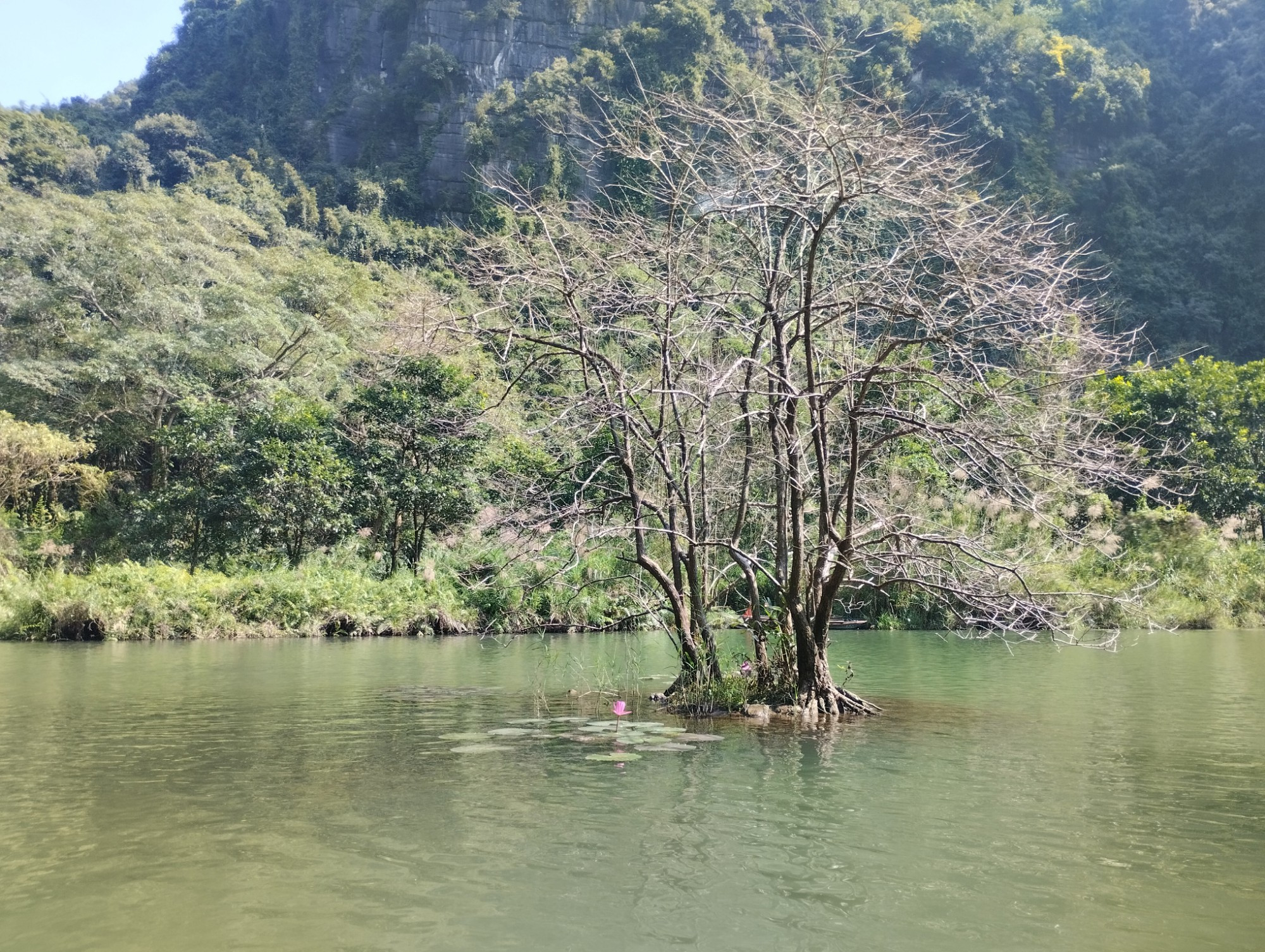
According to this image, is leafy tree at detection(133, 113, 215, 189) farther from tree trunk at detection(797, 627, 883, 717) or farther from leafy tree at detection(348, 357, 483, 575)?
tree trunk at detection(797, 627, 883, 717)

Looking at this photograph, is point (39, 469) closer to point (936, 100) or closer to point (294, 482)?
point (294, 482)

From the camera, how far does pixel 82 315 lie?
33781mm

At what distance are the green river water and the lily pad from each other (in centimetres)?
15

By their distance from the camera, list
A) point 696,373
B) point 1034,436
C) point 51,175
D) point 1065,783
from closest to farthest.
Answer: point 1065,783 → point 1034,436 → point 696,373 → point 51,175

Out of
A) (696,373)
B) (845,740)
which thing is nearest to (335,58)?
(696,373)

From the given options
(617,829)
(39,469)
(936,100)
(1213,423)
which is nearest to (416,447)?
(39,469)

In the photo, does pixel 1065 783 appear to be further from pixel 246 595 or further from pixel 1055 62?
pixel 1055 62

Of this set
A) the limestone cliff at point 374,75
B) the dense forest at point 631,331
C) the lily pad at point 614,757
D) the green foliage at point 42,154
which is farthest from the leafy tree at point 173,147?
the lily pad at point 614,757

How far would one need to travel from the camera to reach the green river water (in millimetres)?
4648

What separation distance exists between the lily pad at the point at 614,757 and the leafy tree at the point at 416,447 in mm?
17388

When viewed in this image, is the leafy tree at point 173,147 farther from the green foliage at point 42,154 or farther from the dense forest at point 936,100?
the green foliage at point 42,154

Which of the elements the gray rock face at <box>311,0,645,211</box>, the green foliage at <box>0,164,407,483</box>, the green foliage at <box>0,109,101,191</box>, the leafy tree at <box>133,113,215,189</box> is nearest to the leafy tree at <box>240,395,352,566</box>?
the green foliage at <box>0,164,407,483</box>

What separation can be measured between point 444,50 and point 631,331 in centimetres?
6199

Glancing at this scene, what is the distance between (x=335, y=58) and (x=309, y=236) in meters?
25.8
